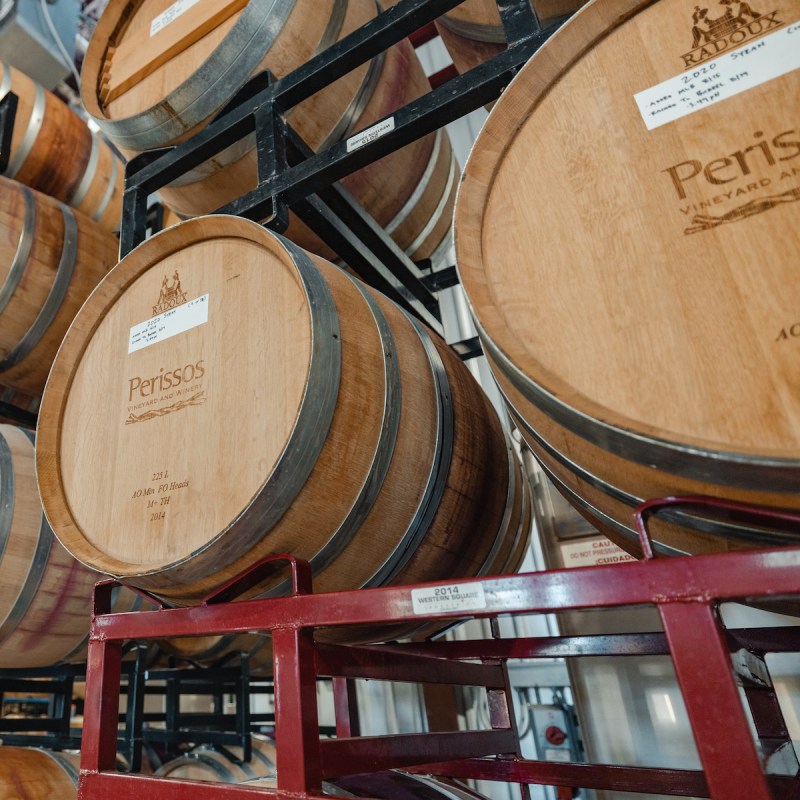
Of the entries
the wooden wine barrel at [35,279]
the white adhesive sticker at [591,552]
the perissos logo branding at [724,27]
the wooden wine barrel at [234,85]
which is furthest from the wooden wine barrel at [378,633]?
the wooden wine barrel at [35,279]

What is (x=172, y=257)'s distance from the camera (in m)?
1.60

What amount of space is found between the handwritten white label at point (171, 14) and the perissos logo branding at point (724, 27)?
1.64 m

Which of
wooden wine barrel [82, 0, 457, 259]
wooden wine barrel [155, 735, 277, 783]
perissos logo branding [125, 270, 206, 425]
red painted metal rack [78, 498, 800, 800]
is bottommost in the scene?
wooden wine barrel [155, 735, 277, 783]

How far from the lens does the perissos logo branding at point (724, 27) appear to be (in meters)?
0.95

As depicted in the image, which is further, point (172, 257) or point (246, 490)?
point (172, 257)

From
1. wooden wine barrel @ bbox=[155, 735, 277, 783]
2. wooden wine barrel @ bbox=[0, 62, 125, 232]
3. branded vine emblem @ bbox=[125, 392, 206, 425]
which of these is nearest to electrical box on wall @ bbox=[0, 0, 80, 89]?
wooden wine barrel @ bbox=[0, 62, 125, 232]

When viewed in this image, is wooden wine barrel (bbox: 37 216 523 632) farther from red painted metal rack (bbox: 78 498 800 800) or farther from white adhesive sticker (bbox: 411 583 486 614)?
white adhesive sticker (bbox: 411 583 486 614)

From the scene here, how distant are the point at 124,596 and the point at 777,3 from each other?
10.1 feet

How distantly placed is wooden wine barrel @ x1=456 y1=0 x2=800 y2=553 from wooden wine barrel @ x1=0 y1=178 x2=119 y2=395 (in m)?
2.32

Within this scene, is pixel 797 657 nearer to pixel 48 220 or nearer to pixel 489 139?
pixel 489 139

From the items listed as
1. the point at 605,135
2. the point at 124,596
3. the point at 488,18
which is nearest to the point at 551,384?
the point at 605,135

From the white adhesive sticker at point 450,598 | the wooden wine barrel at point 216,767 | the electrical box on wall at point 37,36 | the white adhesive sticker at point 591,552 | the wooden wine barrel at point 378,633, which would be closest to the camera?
the white adhesive sticker at point 450,598

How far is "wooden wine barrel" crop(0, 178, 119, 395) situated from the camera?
2.54 meters

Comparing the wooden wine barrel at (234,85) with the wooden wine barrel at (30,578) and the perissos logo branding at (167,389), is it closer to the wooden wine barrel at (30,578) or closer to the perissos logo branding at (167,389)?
the perissos logo branding at (167,389)
